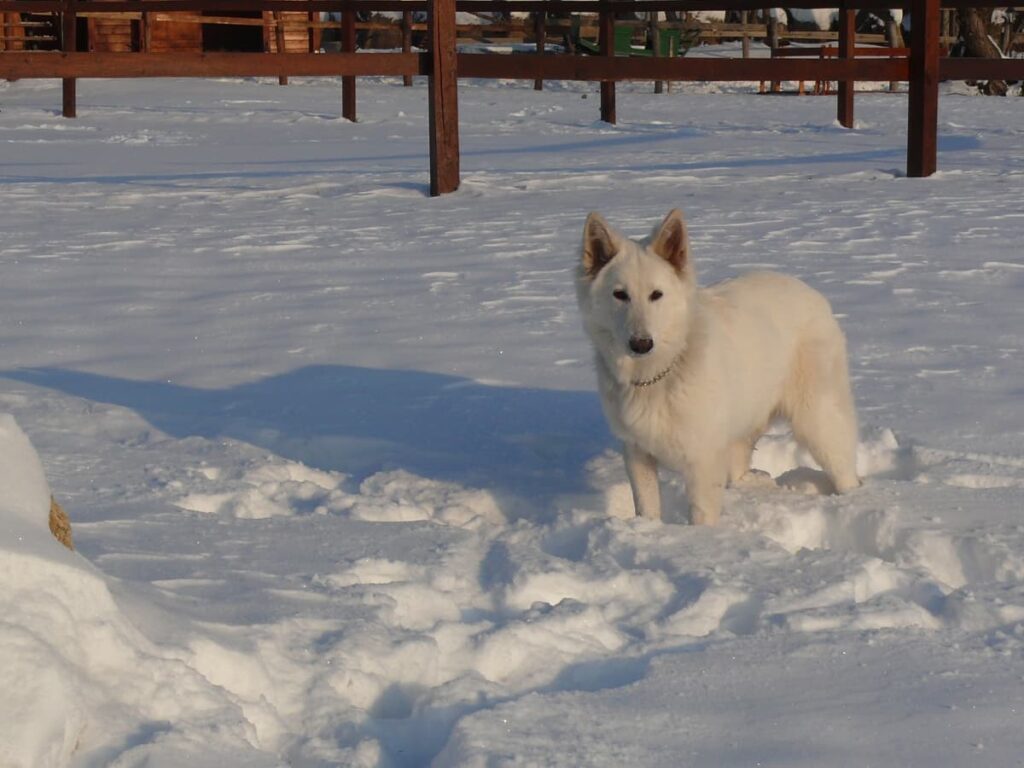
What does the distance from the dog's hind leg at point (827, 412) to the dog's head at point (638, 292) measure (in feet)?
1.75

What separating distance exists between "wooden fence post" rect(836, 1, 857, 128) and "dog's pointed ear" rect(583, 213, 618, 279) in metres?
11.0

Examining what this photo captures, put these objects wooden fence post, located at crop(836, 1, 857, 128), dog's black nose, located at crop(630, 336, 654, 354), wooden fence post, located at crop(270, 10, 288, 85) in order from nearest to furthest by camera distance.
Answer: dog's black nose, located at crop(630, 336, 654, 354), wooden fence post, located at crop(836, 1, 857, 128), wooden fence post, located at crop(270, 10, 288, 85)

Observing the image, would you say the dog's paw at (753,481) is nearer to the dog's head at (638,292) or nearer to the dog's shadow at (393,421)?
the dog's shadow at (393,421)

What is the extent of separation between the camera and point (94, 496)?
435 centimetres

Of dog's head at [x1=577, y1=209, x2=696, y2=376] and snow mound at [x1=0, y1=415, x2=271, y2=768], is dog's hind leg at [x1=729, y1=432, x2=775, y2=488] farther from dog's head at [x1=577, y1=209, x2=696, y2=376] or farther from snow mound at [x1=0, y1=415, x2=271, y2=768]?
snow mound at [x1=0, y1=415, x2=271, y2=768]

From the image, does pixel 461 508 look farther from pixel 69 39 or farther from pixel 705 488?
pixel 69 39

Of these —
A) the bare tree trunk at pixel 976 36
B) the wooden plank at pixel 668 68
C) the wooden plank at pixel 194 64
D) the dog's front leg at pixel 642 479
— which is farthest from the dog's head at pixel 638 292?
the bare tree trunk at pixel 976 36

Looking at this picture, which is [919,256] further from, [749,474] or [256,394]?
[256,394]

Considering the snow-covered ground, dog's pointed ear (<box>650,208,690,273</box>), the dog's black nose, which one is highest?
dog's pointed ear (<box>650,208,690,273</box>)

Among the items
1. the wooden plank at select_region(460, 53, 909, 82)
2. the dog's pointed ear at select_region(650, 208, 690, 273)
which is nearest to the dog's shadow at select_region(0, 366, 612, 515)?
the dog's pointed ear at select_region(650, 208, 690, 273)

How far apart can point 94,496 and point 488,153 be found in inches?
384

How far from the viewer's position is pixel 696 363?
14.0 ft

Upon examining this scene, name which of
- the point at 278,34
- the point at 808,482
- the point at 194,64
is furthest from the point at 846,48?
the point at 278,34

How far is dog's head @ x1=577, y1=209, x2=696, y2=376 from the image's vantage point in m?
4.22
